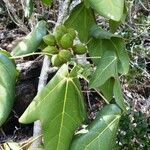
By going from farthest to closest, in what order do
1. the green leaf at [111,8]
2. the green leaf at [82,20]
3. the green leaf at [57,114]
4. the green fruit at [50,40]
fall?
1. the green leaf at [82,20]
2. the green fruit at [50,40]
3. the green leaf at [57,114]
4. the green leaf at [111,8]

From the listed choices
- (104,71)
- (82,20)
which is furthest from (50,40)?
(82,20)

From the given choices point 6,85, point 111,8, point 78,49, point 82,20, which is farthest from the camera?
point 82,20

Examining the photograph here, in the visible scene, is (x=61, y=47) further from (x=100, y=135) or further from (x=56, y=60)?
(x=100, y=135)

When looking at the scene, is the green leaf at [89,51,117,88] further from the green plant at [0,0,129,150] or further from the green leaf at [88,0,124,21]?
the green leaf at [88,0,124,21]

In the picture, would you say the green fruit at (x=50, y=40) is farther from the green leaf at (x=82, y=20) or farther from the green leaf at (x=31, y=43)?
the green leaf at (x=82, y=20)

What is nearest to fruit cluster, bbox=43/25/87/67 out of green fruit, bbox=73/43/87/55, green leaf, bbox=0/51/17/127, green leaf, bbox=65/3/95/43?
green fruit, bbox=73/43/87/55

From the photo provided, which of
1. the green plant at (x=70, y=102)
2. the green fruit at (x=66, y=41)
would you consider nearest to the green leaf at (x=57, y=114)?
the green plant at (x=70, y=102)
